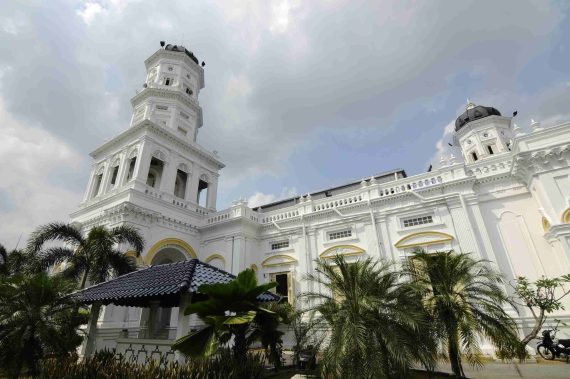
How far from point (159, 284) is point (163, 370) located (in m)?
2.66

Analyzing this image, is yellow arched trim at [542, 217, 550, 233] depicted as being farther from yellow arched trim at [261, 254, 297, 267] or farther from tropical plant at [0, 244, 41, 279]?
tropical plant at [0, 244, 41, 279]

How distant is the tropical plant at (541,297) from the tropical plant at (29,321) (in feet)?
50.7

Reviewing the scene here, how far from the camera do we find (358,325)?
6.99 meters

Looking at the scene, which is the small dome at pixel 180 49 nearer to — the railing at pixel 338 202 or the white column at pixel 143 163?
the white column at pixel 143 163

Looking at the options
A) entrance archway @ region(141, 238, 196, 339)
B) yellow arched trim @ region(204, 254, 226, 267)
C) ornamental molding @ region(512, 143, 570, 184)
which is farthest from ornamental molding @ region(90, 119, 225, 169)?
ornamental molding @ region(512, 143, 570, 184)

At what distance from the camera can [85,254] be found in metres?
14.4

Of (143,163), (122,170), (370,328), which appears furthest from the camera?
(122,170)

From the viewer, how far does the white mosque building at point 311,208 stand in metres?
13.5

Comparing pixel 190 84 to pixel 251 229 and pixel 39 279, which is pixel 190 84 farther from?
pixel 39 279

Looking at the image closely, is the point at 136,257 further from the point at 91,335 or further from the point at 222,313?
the point at 222,313

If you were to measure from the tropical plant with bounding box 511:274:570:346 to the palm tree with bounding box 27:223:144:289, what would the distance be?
1747 cm

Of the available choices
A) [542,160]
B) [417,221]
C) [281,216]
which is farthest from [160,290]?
[542,160]

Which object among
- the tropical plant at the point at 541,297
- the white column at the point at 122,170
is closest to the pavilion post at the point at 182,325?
the tropical plant at the point at 541,297

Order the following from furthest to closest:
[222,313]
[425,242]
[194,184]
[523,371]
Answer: [194,184], [425,242], [523,371], [222,313]
